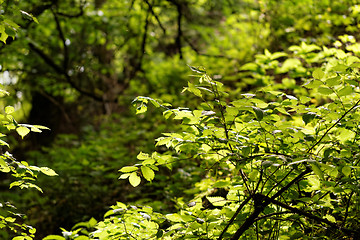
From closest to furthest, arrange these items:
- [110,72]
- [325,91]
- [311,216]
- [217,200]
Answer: [325,91] → [311,216] → [217,200] → [110,72]

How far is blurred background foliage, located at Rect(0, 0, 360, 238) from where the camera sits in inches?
169

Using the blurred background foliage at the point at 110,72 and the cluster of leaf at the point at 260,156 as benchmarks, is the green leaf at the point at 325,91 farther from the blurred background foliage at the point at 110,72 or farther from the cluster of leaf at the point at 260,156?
the blurred background foliage at the point at 110,72

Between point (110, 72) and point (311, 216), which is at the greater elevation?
point (110, 72)

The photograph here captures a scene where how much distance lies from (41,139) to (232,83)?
4.97m

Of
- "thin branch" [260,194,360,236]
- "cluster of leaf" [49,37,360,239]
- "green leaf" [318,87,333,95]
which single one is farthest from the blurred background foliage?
"green leaf" [318,87,333,95]

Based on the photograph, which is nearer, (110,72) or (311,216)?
(311,216)

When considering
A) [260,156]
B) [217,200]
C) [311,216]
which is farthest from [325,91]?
[217,200]

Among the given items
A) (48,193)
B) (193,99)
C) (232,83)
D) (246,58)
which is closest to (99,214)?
(48,193)

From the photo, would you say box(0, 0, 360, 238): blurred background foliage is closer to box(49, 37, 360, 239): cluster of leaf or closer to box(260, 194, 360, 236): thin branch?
box(49, 37, 360, 239): cluster of leaf

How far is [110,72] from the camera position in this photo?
6.88m

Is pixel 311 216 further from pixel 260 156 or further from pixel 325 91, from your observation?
pixel 325 91

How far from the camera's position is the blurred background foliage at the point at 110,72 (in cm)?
430

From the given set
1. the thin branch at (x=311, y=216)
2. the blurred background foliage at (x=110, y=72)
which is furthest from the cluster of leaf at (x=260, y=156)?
the blurred background foliage at (x=110, y=72)

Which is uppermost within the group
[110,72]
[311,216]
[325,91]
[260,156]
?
[110,72]
